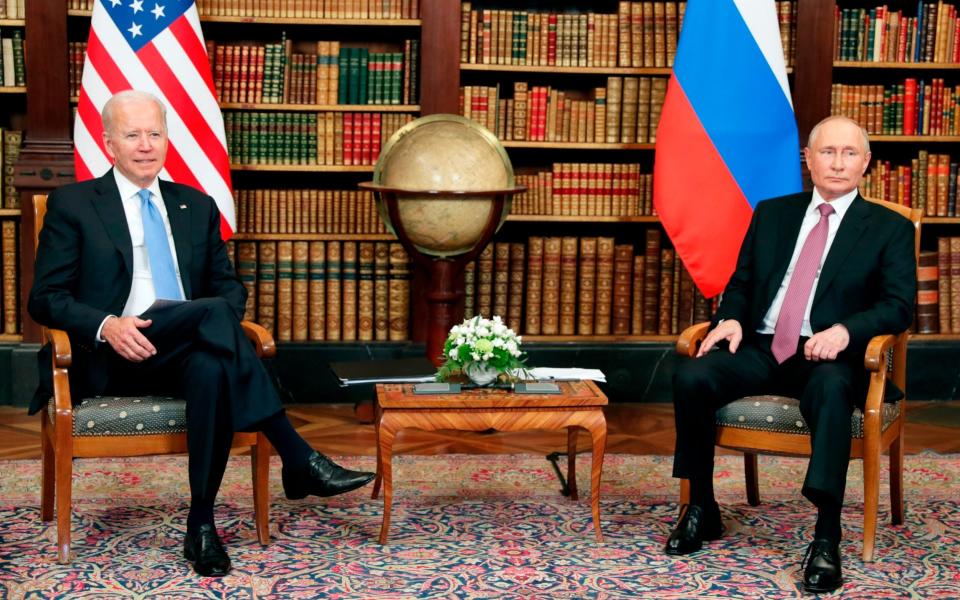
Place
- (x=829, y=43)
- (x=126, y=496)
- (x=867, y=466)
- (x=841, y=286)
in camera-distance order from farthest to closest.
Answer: (x=829, y=43), (x=126, y=496), (x=841, y=286), (x=867, y=466)

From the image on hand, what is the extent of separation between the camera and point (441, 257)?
206 inches

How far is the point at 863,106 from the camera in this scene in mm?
6164

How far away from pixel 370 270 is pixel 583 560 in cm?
269

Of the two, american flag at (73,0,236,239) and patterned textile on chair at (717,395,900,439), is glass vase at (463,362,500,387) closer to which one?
patterned textile on chair at (717,395,900,439)

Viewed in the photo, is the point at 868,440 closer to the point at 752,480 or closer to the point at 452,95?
the point at 752,480

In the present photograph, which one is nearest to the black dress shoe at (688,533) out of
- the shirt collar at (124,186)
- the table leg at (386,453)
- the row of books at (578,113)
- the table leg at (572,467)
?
the table leg at (572,467)

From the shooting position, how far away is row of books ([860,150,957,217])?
20.3ft

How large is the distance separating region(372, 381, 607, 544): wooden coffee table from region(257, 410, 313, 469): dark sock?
0.24m

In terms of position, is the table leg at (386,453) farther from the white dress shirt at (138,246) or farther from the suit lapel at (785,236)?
the suit lapel at (785,236)

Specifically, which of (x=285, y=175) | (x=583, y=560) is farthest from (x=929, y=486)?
(x=285, y=175)

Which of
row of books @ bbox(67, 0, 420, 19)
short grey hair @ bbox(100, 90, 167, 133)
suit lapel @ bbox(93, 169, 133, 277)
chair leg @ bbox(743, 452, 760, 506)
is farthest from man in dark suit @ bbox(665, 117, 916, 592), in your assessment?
row of books @ bbox(67, 0, 420, 19)

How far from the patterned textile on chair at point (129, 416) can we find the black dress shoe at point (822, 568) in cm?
187

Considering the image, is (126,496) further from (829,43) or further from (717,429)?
(829,43)

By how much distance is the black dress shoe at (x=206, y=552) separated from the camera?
3504 mm
